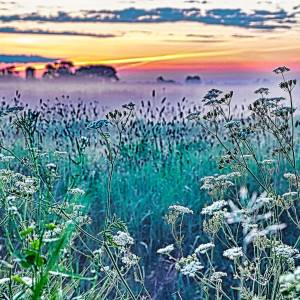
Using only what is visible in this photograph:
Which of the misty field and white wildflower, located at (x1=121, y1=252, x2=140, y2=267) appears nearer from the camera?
white wildflower, located at (x1=121, y1=252, x2=140, y2=267)

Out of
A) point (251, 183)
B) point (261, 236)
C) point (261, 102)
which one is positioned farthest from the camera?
point (251, 183)

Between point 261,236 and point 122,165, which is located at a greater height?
point 261,236

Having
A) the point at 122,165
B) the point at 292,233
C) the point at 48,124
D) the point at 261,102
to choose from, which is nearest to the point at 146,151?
the point at 122,165

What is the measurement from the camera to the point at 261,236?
121 inches

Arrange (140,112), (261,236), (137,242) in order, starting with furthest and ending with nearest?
(140,112), (137,242), (261,236)

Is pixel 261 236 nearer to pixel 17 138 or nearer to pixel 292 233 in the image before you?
pixel 292 233

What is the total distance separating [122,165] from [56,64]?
0.88 meters

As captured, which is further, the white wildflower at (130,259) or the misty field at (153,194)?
the misty field at (153,194)

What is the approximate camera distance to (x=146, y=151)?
5.61 m

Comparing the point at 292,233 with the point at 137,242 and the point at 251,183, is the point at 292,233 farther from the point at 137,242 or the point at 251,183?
the point at 137,242

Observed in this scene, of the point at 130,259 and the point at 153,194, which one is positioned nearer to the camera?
the point at 130,259

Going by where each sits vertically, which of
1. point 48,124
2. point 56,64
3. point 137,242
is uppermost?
point 56,64

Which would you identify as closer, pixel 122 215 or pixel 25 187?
pixel 25 187

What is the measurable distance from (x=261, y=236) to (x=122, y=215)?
2.02 m
